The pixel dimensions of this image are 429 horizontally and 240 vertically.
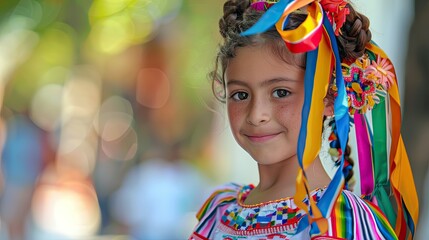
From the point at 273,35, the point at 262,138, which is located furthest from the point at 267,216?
the point at 273,35

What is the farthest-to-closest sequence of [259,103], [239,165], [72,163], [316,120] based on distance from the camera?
[72,163]
[239,165]
[259,103]
[316,120]

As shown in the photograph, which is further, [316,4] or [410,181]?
[410,181]

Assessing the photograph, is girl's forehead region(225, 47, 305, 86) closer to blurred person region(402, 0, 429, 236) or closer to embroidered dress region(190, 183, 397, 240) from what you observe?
embroidered dress region(190, 183, 397, 240)

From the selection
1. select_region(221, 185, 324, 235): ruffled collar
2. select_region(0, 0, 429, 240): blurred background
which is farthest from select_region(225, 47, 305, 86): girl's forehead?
select_region(0, 0, 429, 240): blurred background

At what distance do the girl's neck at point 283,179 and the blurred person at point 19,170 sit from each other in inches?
124

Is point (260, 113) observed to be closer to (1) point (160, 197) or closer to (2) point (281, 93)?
(2) point (281, 93)

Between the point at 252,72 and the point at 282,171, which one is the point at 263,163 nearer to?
the point at 282,171

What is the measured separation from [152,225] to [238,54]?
10.1 ft

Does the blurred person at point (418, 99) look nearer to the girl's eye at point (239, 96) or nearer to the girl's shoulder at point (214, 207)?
the girl's shoulder at point (214, 207)

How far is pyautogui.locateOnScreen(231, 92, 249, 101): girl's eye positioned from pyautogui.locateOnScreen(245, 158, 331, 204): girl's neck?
0.55 feet

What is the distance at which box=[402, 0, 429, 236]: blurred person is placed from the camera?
7.64 feet

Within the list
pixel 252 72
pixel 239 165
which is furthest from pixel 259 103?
pixel 239 165

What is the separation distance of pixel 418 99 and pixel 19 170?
3010mm

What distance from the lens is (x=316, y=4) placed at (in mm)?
1594
